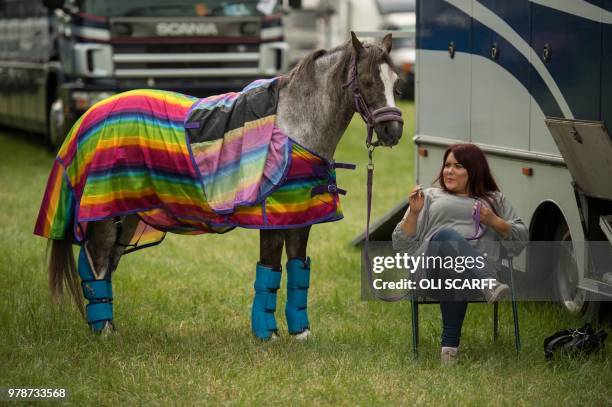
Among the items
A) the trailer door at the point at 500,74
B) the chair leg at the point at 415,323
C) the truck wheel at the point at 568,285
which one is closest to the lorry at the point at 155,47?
the trailer door at the point at 500,74

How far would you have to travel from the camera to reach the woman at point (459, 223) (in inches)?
223

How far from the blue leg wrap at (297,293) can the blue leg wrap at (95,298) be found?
1047mm

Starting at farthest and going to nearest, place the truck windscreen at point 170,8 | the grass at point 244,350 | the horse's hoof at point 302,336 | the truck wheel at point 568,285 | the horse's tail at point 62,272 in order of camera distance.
A: the truck windscreen at point 170,8, the truck wheel at point 568,285, the horse's tail at point 62,272, the horse's hoof at point 302,336, the grass at point 244,350

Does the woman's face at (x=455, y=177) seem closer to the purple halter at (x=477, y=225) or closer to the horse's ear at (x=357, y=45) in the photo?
the purple halter at (x=477, y=225)

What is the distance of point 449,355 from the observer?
18.9 ft

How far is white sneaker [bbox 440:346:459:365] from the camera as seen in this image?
5.74 meters

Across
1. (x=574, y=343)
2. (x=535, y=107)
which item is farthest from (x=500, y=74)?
(x=574, y=343)

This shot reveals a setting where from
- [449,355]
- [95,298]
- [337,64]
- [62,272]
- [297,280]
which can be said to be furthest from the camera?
→ [62,272]

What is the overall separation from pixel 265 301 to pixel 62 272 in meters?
1.27

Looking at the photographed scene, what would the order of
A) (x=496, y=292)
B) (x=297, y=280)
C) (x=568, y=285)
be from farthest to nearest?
(x=568, y=285), (x=297, y=280), (x=496, y=292)

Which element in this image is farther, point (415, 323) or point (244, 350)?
point (244, 350)

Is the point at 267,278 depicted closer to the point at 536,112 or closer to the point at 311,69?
the point at 311,69

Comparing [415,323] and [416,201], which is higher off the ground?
[416,201]

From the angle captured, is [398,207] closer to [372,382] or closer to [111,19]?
[372,382]
